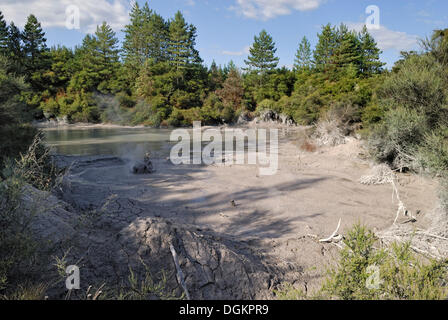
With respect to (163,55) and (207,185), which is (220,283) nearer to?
(207,185)

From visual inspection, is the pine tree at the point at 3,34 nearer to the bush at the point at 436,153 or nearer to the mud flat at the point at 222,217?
the mud flat at the point at 222,217

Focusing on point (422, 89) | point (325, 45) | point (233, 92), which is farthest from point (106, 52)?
point (422, 89)

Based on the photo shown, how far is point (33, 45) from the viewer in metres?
35.7

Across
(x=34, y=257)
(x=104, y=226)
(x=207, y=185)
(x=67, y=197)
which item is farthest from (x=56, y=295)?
(x=207, y=185)

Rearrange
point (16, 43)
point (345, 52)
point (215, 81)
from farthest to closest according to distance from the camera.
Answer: point (215, 81) → point (16, 43) → point (345, 52)

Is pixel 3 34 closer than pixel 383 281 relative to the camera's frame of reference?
No

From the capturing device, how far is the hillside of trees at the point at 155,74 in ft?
108

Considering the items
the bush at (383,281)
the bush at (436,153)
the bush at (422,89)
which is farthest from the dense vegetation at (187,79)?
the bush at (383,281)

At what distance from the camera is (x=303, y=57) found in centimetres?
4569

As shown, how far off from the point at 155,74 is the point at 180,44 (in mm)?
5575

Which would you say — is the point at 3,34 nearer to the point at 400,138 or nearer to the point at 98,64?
the point at 98,64

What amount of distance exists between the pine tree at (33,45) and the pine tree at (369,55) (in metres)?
41.2
